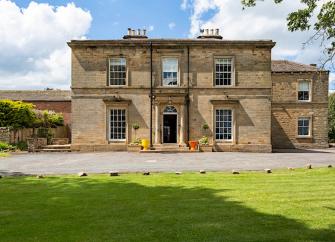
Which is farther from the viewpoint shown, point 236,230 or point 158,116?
point 158,116

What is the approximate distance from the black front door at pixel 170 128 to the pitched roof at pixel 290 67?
12.4m

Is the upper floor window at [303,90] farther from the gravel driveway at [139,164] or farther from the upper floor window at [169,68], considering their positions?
the gravel driveway at [139,164]

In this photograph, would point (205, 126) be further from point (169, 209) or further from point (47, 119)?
point (169, 209)

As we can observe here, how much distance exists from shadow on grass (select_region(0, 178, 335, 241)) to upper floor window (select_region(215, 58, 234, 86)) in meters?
20.9

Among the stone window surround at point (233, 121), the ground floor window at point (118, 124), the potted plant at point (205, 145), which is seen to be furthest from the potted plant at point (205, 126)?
the ground floor window at point (118, 124)

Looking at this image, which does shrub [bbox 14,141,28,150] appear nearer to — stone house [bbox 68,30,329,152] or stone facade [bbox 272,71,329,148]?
stone house [bbox 68,30,329,152]

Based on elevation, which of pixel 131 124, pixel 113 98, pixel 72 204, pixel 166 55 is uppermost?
pixel 166 55

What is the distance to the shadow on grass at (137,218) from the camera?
20.2 feet

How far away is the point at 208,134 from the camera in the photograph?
30.1 metres

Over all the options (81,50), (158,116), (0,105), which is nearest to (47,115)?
(0,105)

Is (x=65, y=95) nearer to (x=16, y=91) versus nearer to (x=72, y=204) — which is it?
(x=16, y=91)

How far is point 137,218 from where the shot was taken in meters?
7.30

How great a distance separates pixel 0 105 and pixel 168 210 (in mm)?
25335

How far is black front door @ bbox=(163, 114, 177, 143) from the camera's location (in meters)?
30.5
